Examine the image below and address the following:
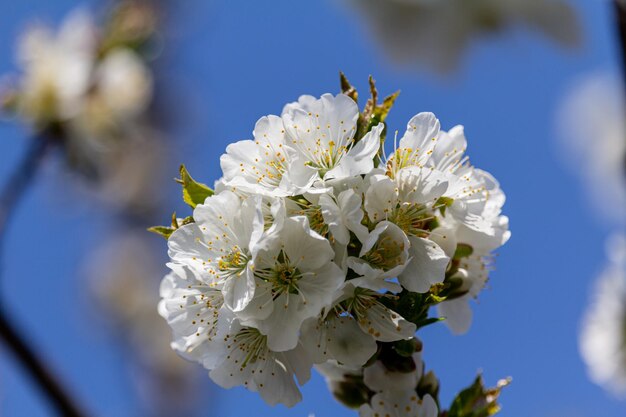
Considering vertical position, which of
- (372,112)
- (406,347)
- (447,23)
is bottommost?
(406,347)

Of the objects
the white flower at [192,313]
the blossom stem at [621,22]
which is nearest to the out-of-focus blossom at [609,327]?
the blossom stem at [621,22]

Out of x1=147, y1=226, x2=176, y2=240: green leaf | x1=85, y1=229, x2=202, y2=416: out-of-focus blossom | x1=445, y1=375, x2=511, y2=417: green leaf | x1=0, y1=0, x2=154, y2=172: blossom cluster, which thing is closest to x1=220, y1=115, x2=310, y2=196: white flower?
x1=147, y1=226, x2=176, y2=240: green leaf

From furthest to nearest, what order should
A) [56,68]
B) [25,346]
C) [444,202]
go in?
[56,68] → [25,346] → [444,202]

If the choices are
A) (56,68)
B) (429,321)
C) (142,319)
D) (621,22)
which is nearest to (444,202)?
(429,321)

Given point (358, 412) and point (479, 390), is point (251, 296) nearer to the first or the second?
point (358, 412)

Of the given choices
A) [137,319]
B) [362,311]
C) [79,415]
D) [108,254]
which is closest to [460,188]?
[362,311]

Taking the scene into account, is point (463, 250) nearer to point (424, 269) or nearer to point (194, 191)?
point (424, 269)

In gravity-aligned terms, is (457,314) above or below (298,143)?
below
